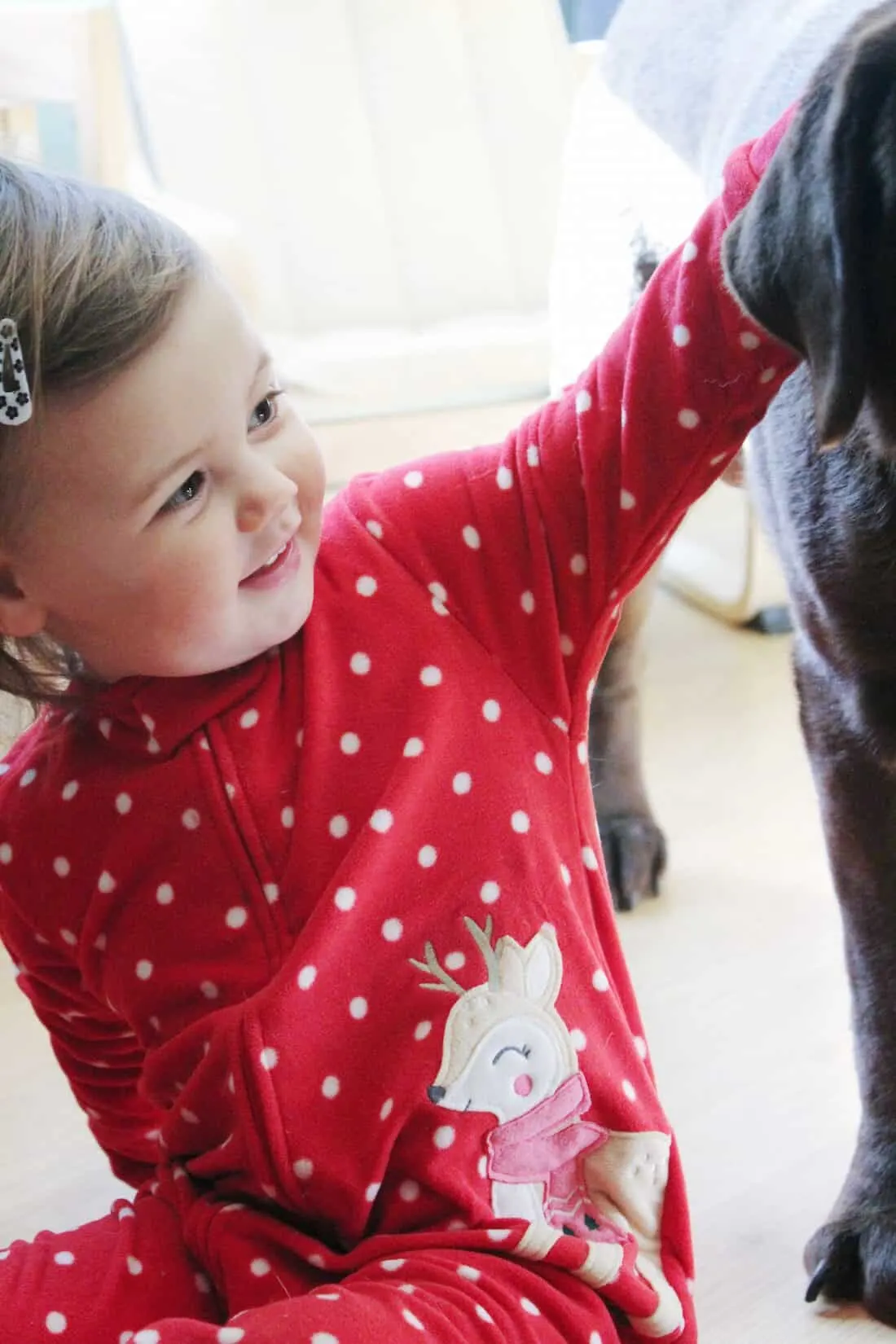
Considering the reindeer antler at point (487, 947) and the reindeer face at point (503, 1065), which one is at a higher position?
the reindeer antler at point (487, 947)

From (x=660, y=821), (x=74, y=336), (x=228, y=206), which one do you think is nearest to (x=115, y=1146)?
(x=74, y=336)

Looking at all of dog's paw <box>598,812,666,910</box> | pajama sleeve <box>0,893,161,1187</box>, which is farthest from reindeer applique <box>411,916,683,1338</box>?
dog's paw <box>598,812,666,910</box>

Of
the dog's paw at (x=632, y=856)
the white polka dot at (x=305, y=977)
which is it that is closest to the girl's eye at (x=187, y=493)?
the white polka dot at (x=305, y=977)

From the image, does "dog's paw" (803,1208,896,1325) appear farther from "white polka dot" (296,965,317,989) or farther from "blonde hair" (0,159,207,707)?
"blonde hair" (0,159,207,707)

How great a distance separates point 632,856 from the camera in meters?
1.65

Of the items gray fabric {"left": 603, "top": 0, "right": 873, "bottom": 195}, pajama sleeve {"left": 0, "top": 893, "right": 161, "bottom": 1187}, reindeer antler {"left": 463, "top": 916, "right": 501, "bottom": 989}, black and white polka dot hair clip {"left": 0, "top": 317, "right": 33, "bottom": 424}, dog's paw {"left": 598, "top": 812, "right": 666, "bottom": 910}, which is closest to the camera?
black and white polka dot hair clip {"left": 0, "top": 317, "right": 33, "bottom": 424}

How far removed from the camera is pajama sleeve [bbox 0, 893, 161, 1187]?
1.08 metres

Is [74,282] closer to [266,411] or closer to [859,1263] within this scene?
[266,411]

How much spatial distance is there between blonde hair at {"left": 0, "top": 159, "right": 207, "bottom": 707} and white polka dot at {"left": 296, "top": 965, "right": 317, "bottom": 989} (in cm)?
31

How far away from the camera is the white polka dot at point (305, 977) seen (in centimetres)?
91

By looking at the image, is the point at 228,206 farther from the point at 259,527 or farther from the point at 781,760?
the point at 259,527

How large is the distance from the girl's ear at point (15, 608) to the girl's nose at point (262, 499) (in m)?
0.14

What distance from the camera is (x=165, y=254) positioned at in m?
0.90

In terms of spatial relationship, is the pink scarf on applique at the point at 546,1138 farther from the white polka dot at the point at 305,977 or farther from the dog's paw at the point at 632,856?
the dog's paw at the point at 632,856
